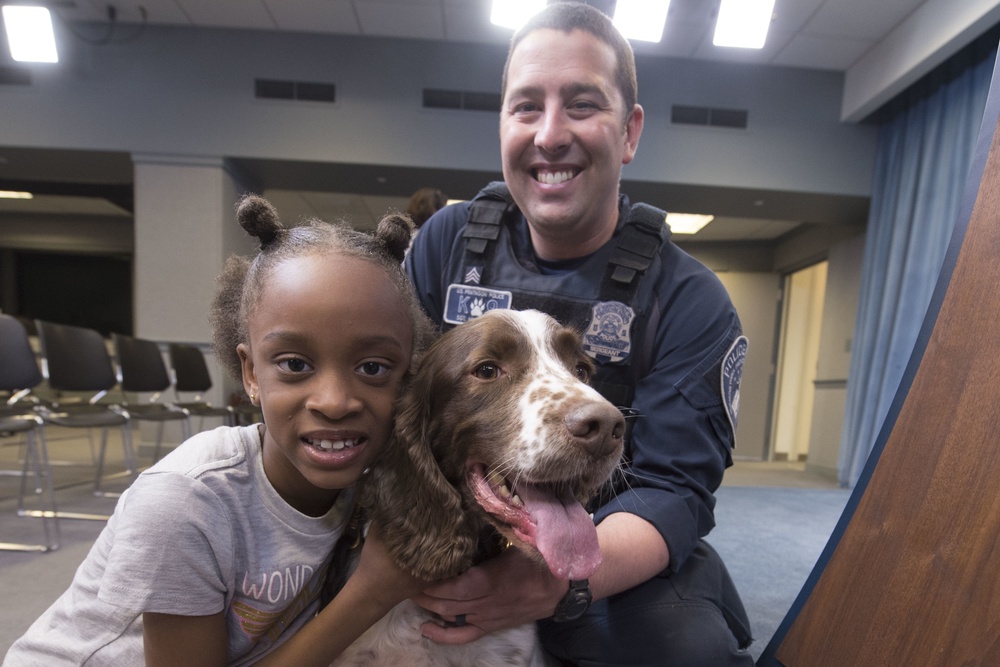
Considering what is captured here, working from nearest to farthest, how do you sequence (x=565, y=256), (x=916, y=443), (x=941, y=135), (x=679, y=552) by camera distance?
(x=916, y=443) < (x=679, y=552) < (x=565, y=256) < (x=941, y=135)

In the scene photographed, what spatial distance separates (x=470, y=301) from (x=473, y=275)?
0.29ft

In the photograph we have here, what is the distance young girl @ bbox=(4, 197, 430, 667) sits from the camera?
3.38 ft

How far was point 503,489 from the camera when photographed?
1.17 meters

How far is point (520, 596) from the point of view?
120 centimetres

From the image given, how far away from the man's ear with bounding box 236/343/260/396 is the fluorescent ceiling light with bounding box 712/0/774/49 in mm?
5515

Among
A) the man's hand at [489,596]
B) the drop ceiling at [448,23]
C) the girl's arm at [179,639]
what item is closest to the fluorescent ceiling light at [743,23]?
the drop ceiling at [448,23]

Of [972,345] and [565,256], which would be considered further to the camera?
[565,256]

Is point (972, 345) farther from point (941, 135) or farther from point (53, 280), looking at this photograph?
point (53, 280)

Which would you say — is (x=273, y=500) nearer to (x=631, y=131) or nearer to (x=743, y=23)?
(x=631, y=131)

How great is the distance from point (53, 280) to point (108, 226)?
1.36 m

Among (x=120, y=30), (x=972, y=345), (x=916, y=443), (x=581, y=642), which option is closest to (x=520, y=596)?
(x=581, y=642)

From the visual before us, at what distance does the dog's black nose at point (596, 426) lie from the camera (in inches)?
40.9

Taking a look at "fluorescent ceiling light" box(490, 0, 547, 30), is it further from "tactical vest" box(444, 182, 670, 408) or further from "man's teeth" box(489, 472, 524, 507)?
"man's teeth" box(489, 472, 524, 507)

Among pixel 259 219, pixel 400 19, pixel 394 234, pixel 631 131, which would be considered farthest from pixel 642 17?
pixel 259 219
